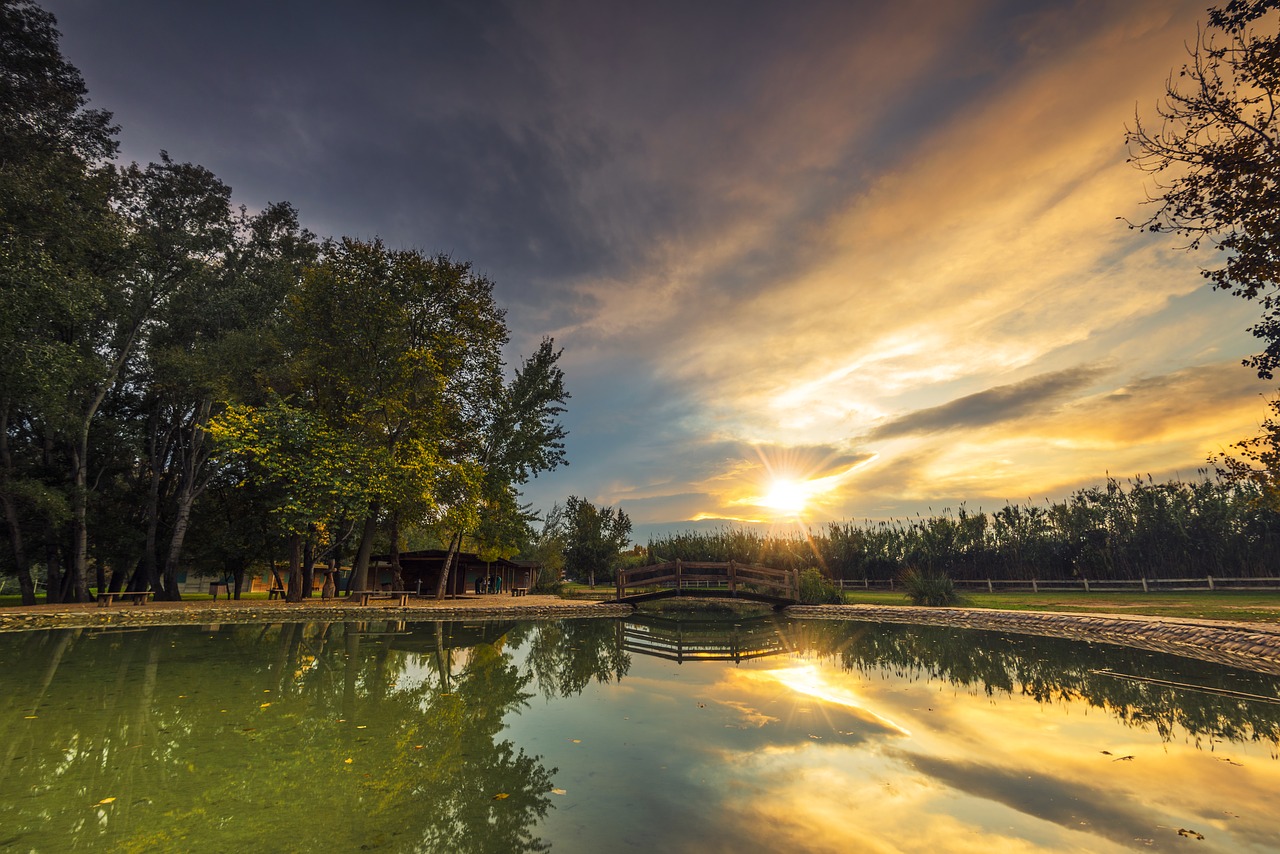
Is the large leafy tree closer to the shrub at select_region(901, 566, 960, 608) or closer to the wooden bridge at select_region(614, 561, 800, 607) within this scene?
the wooden bridge at select_region(614, 561, 800, 607)

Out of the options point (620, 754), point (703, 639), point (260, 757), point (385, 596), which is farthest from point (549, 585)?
point (260, 757)

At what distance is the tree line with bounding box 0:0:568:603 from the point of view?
17.6m

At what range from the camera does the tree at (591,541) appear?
4519cm

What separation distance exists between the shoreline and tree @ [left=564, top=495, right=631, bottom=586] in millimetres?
20825

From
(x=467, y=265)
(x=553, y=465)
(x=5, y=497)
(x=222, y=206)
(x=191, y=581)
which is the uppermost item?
(x=222, y=206)

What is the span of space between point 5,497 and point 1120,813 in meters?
30.9

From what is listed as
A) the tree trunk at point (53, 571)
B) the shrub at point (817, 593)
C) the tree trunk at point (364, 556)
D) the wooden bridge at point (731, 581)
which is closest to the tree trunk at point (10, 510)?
the tree trunk at point (53, 571)

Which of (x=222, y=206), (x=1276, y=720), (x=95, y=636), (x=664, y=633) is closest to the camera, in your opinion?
(x=1276, y=720)

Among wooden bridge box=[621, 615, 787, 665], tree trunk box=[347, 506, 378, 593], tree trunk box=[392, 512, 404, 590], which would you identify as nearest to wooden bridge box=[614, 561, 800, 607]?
wooden bridge box=[621, 615, 787, 665]

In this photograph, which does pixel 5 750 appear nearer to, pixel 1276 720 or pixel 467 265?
pixel 1276 720

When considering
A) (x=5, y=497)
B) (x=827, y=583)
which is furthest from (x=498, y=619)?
(x=5, y=497)

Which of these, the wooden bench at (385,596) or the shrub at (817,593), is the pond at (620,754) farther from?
the shrub at (817,593)

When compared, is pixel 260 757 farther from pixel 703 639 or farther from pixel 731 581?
pixel 731 581

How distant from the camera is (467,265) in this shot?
85.6 feet
